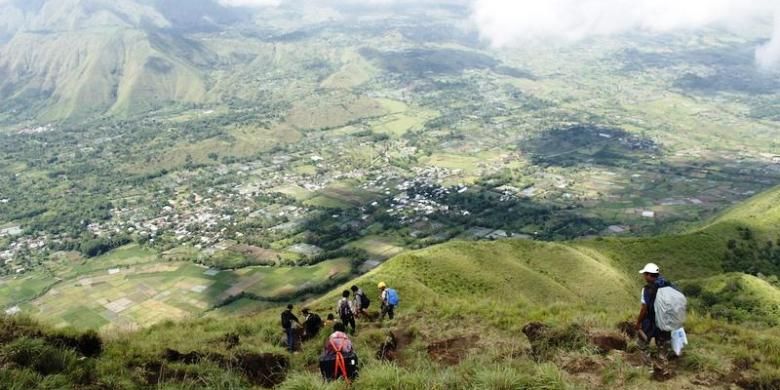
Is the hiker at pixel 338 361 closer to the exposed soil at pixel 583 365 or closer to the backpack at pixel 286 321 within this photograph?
the exposed soil at pixel 583 365

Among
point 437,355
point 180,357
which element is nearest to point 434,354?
point 437,355

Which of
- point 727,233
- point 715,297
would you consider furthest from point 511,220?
point 715,297

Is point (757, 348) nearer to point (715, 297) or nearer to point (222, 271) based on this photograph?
point (715, 297)

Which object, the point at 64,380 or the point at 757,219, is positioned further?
the point at 757,219

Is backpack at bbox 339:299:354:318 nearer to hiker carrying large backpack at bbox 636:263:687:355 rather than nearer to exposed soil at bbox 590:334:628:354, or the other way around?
exposed soil at bbox 590:334:628:354

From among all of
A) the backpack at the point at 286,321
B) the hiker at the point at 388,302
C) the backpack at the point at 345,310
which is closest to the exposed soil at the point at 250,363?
the backpack at the point at 286,321

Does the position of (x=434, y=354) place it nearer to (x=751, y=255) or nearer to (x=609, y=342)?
(x=609, y=342)
